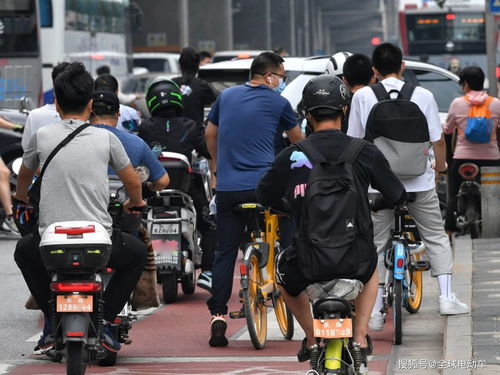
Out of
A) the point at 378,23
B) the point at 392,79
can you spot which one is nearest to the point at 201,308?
the point at 392,79

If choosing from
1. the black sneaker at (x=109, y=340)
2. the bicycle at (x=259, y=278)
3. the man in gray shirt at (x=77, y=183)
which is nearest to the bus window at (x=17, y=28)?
the bicycle at (x=259, y=278)

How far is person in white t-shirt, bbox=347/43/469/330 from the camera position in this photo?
9305 millimetres

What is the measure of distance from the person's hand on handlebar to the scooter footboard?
877mm

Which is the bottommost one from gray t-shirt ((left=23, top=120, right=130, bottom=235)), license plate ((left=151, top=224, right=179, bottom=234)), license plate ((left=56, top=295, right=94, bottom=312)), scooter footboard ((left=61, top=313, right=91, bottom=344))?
license plate ((left=151, top=224, right=179, bottom=234))

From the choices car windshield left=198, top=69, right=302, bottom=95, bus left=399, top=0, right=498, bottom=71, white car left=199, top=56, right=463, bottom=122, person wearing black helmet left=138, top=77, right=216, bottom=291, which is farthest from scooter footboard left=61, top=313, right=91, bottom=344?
bus left=399, top=0, right=498, bottom=71

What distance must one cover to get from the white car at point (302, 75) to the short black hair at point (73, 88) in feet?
25.1

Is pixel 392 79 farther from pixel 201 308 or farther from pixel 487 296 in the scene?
pixel 201 308

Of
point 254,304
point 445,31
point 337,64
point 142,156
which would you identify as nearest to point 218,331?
point 254,304

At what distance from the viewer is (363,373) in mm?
6281

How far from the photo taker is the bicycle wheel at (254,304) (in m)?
8.74

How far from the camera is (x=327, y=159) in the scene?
630cm

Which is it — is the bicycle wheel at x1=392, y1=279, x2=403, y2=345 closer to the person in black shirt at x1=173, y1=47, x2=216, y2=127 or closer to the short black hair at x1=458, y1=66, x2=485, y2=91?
the person in black shirt at x1=173, y1=47, x2=216, y2=127

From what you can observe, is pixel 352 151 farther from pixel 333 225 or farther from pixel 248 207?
pixel 248 207

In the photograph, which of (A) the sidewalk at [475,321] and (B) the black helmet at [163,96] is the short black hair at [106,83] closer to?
(B) the black helmet at [163,96]
